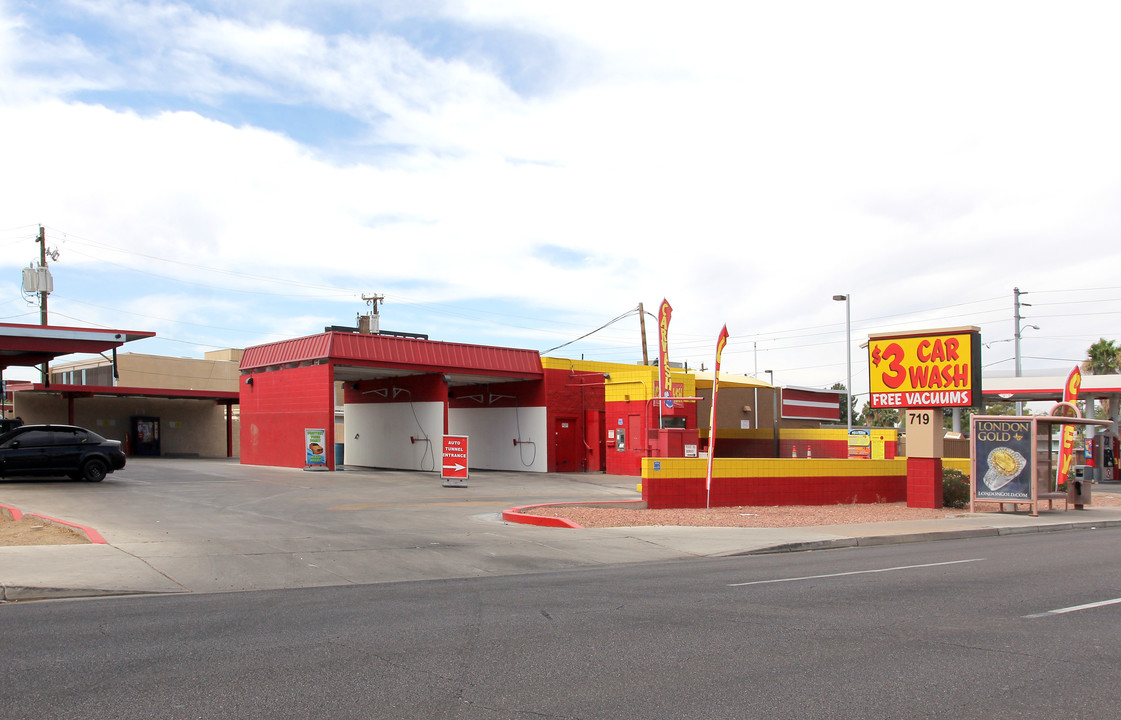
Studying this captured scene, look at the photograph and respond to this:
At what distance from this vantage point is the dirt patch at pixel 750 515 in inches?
733

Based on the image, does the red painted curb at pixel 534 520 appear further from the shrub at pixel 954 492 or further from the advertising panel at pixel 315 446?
the advertising panel at pixel 315 446

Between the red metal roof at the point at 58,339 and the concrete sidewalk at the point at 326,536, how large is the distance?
3.84 meters

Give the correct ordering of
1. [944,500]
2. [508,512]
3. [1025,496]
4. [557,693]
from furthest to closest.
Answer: [944,500]
[1025,496]
[508,512]
[557,693]

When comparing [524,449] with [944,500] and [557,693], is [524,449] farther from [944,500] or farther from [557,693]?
[557,693]

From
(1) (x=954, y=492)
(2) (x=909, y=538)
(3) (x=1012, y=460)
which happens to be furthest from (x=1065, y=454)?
(2) (x=909, y=538)

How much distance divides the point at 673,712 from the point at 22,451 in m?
23.0

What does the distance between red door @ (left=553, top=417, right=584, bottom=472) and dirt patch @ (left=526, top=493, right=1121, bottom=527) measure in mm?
15580

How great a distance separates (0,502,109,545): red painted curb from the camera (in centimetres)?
1366

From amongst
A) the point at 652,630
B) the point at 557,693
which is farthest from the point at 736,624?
the point at 557,693

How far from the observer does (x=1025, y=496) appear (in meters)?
22.3

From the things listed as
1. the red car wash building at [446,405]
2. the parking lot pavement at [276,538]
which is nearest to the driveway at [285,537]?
the parking lot pavement at [276,538]

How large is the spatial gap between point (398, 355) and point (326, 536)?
18206 mm

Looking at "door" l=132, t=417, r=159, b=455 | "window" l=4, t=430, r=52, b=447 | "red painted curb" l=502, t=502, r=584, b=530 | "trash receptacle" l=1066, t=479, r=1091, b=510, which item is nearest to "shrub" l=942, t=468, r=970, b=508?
"trash receptacle" l=1066, t=479, r=1091, b=510

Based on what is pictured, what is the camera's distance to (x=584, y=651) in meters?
7.18
